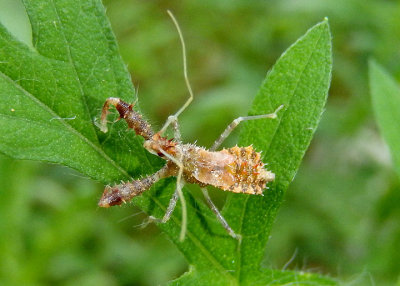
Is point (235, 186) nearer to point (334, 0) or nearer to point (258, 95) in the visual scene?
point (258, 95)

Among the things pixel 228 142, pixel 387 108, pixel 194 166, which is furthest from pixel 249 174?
pixel 228 142

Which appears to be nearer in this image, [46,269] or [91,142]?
[91,142]

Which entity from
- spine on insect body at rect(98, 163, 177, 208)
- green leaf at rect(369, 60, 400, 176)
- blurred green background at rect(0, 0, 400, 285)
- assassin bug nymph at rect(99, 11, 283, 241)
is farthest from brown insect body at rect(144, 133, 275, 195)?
blurred green background at rect(0, 0, 400, 285)

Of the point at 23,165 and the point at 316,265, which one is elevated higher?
the point at 23,165

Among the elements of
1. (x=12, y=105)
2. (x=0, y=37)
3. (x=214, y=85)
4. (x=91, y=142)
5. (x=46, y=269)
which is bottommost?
(x=46, y=269)

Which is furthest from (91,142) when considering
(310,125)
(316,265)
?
(316,265)

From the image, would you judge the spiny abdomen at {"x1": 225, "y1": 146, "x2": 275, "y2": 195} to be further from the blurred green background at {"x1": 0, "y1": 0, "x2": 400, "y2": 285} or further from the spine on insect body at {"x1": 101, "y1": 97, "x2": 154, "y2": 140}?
the blurred green background at {"x1": 0, "y1": 0, "x2": 400, "y2": 285}

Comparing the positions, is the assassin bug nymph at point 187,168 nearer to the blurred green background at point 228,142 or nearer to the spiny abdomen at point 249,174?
the spiny abdomen at point 249,174

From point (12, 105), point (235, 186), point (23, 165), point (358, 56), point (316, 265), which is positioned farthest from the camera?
point (358, 56)
